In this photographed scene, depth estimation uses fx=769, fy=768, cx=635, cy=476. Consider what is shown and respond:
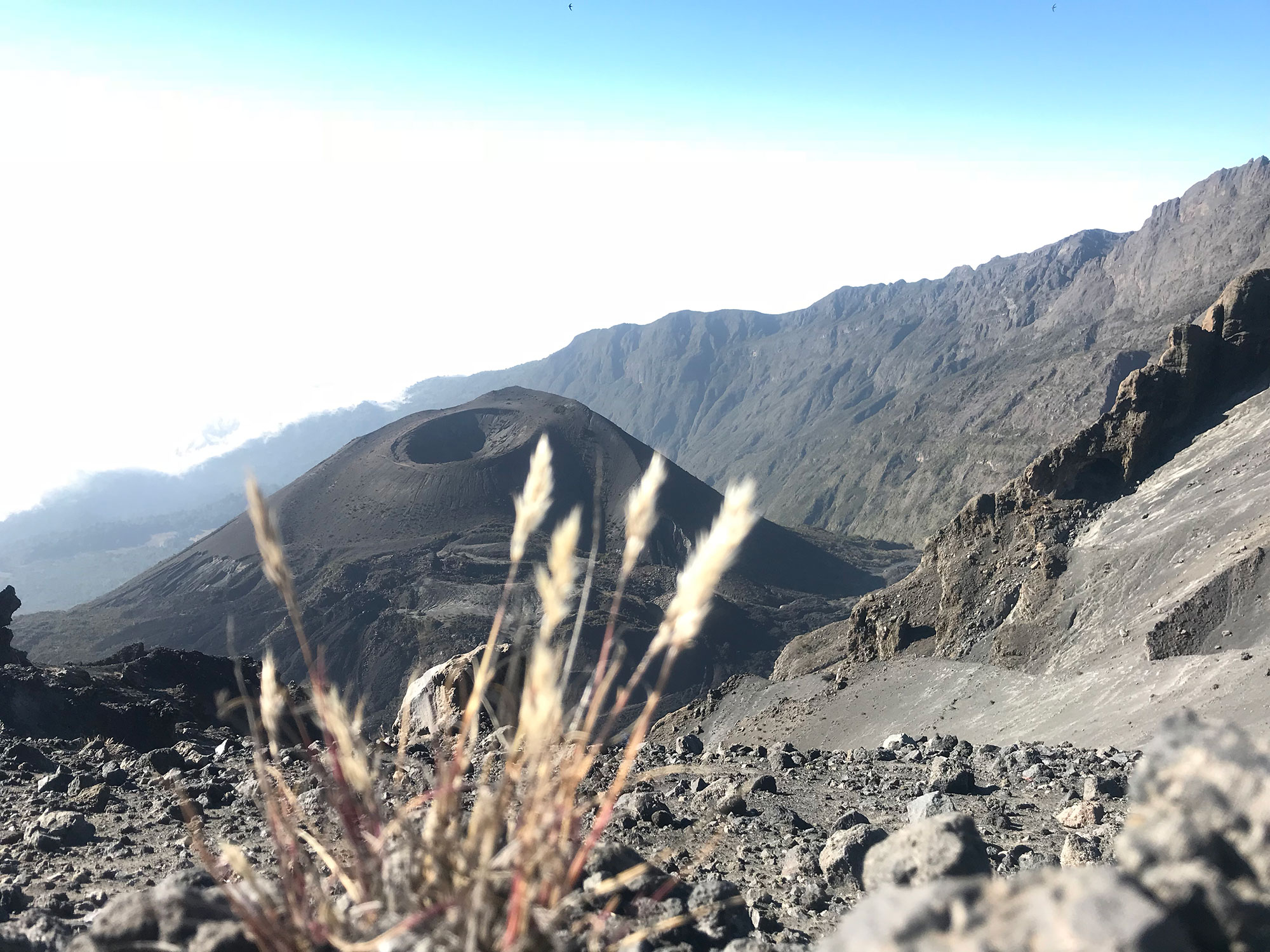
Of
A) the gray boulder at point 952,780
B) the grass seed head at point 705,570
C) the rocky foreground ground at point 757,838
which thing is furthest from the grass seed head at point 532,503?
the gray boulder at point 952,780

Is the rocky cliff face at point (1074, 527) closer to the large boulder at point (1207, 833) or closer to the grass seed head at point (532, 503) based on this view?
the large boulder at point (1207, 833)

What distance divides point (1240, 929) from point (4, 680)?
19799mm

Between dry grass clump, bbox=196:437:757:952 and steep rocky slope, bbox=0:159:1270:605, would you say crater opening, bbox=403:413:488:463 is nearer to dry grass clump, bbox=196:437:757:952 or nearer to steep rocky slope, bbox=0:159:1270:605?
steep rocky slope, bbox=0:159:1270:605

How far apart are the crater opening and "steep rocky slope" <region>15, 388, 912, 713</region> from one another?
222 millimetres

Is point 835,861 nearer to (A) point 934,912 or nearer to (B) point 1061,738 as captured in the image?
(A) point 934,912

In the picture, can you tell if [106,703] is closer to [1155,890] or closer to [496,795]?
[496,795]

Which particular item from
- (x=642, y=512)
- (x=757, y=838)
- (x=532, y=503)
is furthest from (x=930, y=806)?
(x=532, y=503)

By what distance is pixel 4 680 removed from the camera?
608 inches

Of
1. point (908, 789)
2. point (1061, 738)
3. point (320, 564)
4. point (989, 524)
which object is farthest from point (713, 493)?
point (908, 789)

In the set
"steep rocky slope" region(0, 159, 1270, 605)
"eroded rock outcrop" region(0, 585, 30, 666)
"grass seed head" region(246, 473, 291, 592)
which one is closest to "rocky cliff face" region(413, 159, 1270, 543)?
"steep rocky slope" region(0, 159, 1270, 605)

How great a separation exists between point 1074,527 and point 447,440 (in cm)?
6526

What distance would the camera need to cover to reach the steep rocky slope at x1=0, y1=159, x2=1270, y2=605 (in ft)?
300

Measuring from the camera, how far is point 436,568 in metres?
58.1

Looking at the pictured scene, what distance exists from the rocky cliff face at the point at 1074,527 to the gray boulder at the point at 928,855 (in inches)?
751
